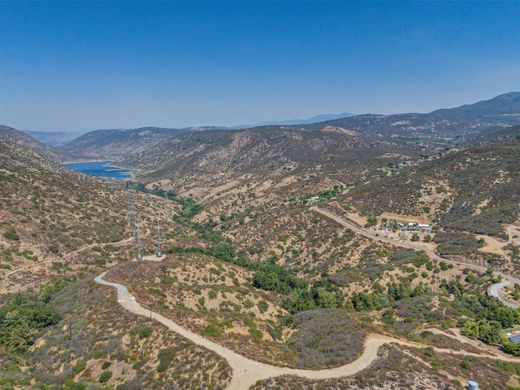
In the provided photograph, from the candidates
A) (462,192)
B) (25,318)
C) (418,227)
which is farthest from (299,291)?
(462,192)

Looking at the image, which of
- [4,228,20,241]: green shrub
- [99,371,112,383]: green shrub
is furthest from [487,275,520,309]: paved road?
[4,228,20,241]: green shrub

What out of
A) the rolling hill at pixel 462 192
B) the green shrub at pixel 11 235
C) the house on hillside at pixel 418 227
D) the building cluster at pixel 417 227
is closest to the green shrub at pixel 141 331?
the green shrub at pixel 11 235

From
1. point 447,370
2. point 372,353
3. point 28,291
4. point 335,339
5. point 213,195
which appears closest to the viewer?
point 447,370

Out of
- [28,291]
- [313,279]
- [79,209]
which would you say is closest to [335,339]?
[313,279]

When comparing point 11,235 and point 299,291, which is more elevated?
point 11,235

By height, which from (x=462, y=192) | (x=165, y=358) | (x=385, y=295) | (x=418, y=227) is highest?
(x=165, y=358)

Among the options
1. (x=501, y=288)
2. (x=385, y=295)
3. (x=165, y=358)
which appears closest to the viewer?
(x=165, y=358)

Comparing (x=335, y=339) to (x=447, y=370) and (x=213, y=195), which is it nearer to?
(x=447, y=370)

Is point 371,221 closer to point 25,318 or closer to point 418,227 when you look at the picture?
point 418,227
